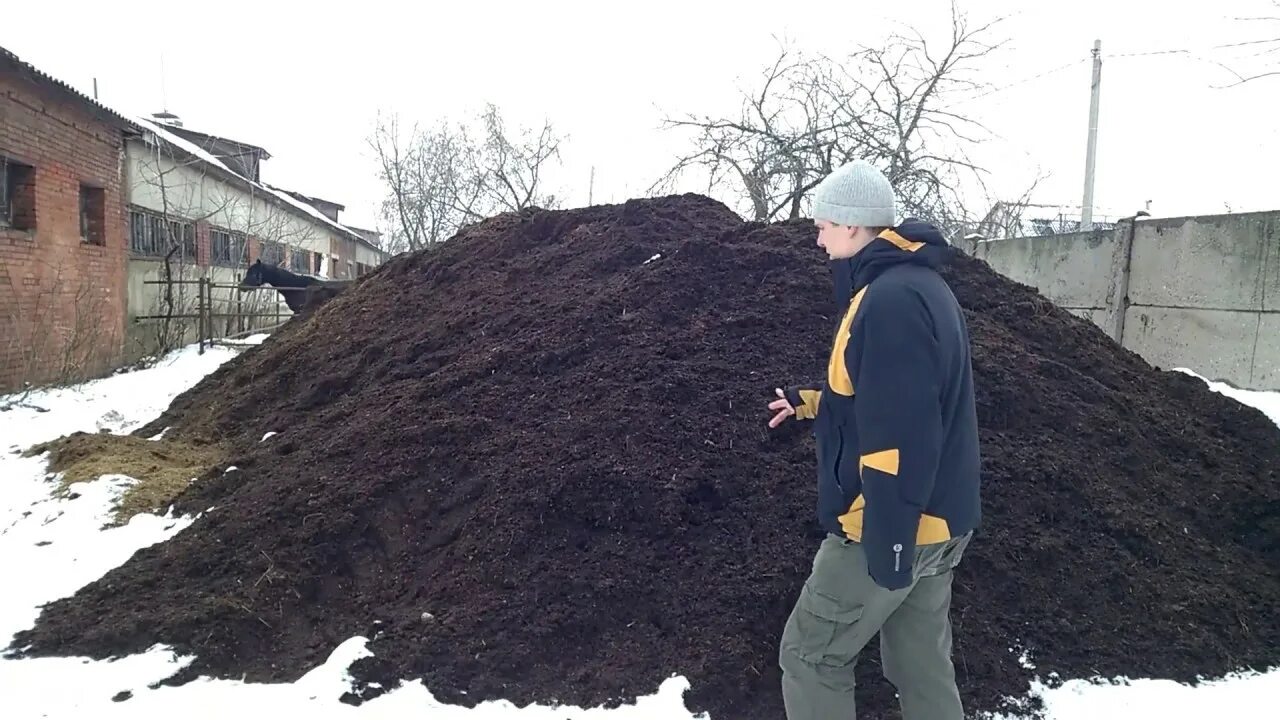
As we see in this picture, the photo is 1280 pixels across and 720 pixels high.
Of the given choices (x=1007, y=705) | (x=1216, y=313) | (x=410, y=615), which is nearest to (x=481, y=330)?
(x=410, y=615)

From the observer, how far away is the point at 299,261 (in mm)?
23078

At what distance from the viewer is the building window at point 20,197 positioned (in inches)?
348

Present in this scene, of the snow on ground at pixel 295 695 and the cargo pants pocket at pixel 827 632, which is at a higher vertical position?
the cargo pants pocket at pixel 827 632

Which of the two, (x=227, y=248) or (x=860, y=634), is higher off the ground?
(x=227, y=248)

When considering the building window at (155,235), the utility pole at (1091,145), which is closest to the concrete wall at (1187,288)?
the utility pole at (1091,145)

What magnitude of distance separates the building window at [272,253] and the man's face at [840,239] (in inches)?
776

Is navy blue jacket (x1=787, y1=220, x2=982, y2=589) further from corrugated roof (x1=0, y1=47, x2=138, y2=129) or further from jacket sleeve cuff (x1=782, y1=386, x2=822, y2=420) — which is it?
corrugated roof (x1=0, y1=47, x2=138, y2=129)

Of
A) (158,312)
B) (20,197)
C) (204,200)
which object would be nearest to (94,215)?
(158,312)

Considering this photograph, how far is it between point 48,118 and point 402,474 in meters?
8.99

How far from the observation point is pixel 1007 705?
2564 mm

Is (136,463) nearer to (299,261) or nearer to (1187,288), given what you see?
(1187,288)

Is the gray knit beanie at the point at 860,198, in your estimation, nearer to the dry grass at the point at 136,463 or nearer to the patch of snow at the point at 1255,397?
the dry grass at the point at 136,463

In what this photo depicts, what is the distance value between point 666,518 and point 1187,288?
587cm

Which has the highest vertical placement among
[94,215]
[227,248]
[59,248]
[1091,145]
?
[1091,145]
